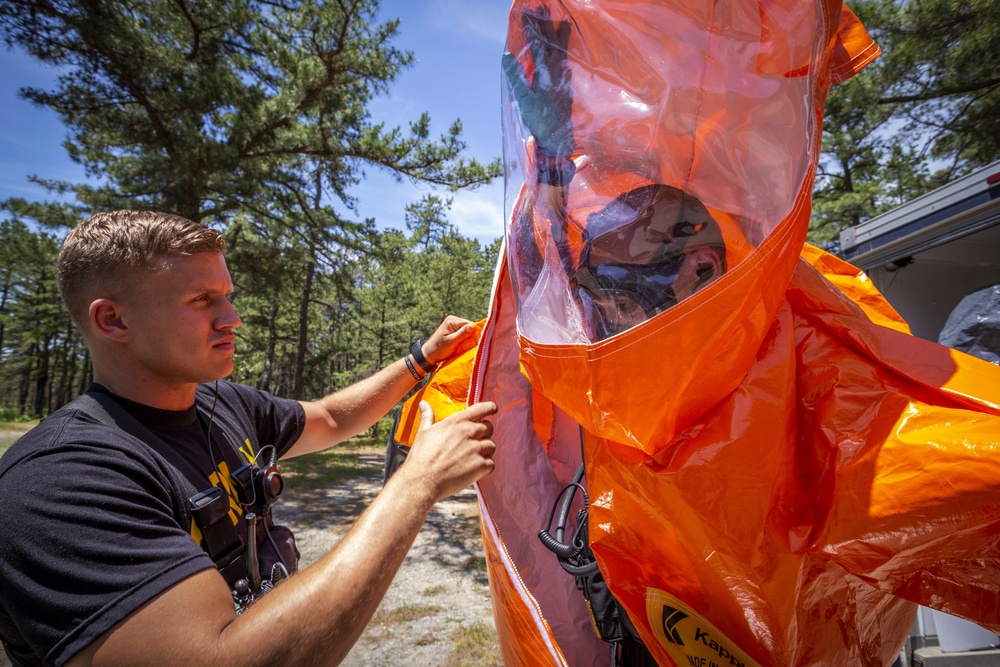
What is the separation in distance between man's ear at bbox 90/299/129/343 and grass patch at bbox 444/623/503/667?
3185 mm

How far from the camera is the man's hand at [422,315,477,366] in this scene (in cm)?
195

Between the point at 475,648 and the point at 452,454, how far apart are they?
3.22 m

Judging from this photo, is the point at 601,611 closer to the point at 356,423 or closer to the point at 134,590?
the point at 134,590

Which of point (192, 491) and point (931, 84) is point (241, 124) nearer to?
point (192, 491)

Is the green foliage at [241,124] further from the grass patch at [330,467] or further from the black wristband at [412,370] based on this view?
the black wristband at [412,370]

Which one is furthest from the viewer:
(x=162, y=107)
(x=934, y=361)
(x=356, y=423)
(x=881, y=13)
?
(x=162, y=107)

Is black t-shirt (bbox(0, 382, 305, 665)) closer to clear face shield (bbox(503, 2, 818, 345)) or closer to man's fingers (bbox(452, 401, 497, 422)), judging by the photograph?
man's fingers (bbox(452, 401, 497, 422))

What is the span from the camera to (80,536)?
1.01 meters

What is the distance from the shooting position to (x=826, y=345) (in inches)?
38.3

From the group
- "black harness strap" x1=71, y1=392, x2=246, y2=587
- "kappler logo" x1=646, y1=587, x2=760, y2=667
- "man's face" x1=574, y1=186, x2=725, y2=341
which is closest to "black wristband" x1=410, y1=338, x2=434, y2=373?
"black harness strap" x1=71, y1=392, x2=246, y2=587

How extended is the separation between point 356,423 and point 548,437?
1084mm

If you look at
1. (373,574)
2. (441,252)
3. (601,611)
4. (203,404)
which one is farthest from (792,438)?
(441,252)

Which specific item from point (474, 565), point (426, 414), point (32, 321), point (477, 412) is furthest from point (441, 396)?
point (32, 321)

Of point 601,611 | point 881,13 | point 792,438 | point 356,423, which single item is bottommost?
point 601,611
